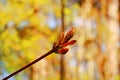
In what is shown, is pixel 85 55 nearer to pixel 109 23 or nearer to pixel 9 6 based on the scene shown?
pixel 109 23

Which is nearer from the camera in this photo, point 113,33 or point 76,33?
point 76,33

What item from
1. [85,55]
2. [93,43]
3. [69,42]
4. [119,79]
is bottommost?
[85,55]

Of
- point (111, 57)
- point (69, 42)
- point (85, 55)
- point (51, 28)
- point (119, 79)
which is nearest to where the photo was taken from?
point (69, 42)

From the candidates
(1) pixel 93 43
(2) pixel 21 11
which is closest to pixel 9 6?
(2) pixel 21 11

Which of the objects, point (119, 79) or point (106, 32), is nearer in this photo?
point (119, 79)

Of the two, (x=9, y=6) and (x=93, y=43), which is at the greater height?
(x=9, y=6)

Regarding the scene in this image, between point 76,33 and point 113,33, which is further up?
point 76,33

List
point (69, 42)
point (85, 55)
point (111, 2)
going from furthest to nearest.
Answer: point (85, 55), point (111, 2), point (69, 42)

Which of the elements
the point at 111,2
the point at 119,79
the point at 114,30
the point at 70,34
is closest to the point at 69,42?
the point at 70,34

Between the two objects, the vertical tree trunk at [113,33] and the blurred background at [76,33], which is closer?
the blurred background at [76,33]

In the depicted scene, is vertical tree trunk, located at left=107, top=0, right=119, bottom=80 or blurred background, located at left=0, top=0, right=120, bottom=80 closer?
blurred background, located at left=0, top=0, right=120, bottom=80
